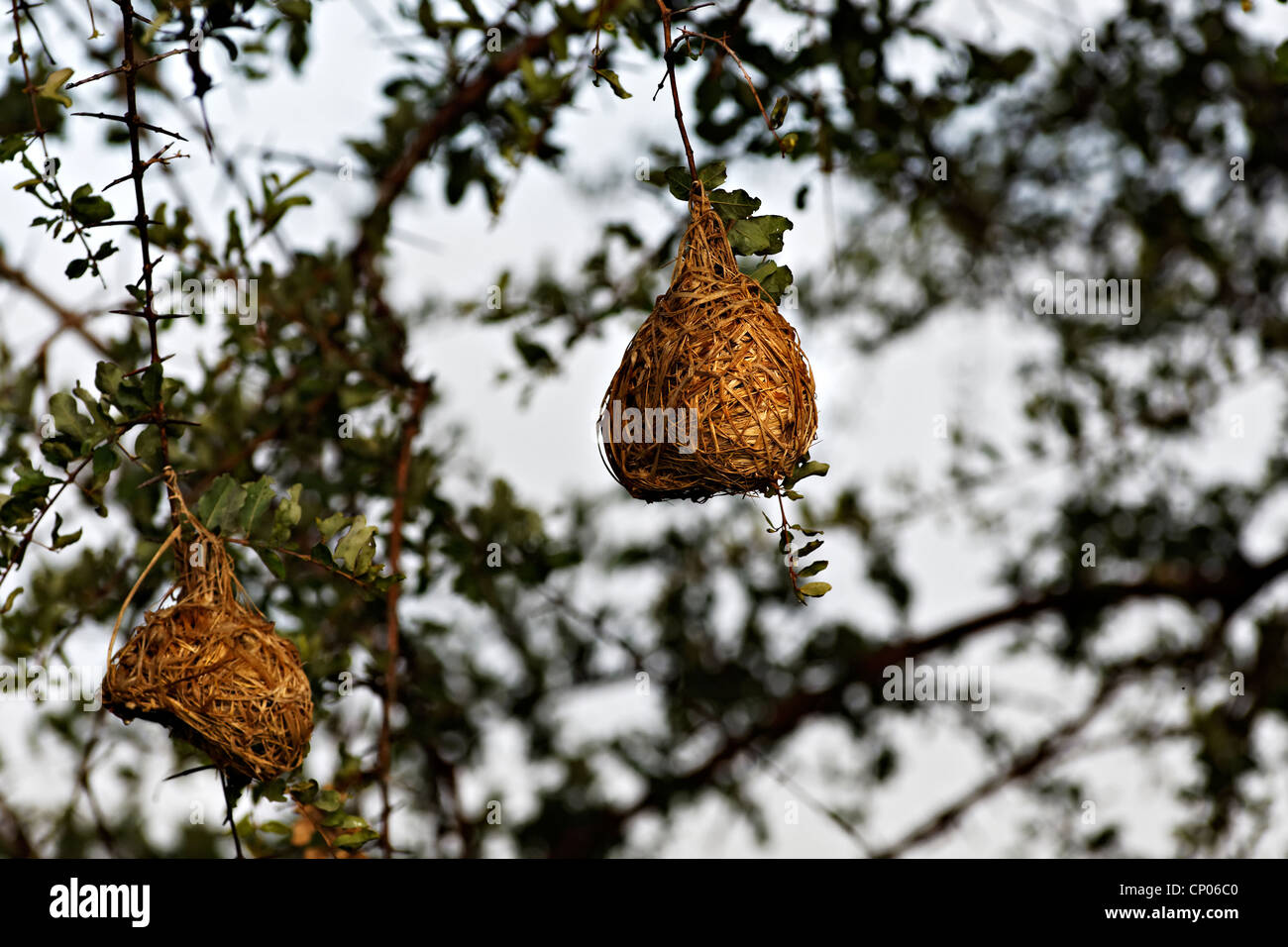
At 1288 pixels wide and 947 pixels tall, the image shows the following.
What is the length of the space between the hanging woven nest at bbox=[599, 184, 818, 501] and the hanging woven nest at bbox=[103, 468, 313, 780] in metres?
0.46

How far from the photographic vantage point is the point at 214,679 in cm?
143

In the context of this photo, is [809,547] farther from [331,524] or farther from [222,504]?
[222,504]

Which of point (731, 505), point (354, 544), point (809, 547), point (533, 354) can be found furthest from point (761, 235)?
point (731, 505)

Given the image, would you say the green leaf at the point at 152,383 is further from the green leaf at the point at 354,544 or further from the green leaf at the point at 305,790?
the green leaf at the point at 305,790

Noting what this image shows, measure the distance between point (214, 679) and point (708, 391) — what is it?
2.12ft

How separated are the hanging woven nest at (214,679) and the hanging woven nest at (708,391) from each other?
46 centimetres

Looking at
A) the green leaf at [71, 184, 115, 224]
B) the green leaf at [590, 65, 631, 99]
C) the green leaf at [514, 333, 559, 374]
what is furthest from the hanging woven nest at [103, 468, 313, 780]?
the green leaf at [514, 333, 559, 374]

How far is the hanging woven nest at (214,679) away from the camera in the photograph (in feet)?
4.67

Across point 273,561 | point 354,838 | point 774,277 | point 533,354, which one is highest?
point 533,354

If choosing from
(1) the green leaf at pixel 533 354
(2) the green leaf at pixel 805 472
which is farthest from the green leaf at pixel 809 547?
(1) the green leaf at pixel 533 354

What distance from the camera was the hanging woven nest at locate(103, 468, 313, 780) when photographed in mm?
1423

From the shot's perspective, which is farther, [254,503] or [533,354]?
[533,354]
